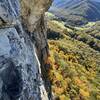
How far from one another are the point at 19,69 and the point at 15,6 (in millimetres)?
7221

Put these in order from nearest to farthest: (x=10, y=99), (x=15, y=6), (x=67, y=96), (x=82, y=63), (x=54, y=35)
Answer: (x=10, y=99), (x=15, y=6), (x=67, y=96), (x=82, y=63), (x=54, y=35)

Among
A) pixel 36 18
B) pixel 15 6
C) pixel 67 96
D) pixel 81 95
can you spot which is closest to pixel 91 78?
pixel 81 95

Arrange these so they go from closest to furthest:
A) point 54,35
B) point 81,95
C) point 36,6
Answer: point 36,6, point 81,95, point 54,35

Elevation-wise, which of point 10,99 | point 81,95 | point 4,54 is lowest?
point 81,95

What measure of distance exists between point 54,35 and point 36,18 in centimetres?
12698

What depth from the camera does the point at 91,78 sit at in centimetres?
10869

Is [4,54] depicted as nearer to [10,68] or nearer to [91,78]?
[10,68]

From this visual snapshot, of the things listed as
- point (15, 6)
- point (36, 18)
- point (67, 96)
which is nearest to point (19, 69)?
point (15, 6)

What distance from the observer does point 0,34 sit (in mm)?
24094

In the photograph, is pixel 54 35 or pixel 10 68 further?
pixel 54 35

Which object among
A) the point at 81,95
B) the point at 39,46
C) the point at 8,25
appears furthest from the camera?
the point at 81,95

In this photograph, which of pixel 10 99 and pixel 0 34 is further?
pixel 0 34

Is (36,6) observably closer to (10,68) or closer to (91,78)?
(10,68)

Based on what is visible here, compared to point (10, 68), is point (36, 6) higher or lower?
lower
